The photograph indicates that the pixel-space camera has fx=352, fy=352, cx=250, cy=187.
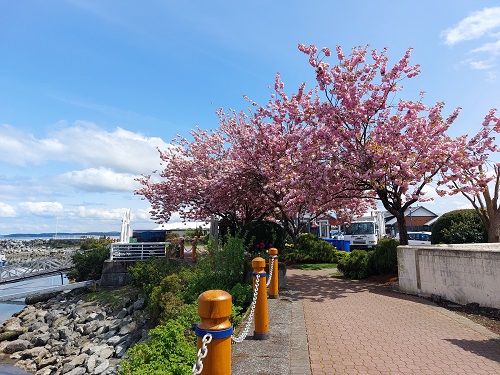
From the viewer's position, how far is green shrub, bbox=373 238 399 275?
12.5 m

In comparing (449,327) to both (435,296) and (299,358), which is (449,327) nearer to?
(435,296)

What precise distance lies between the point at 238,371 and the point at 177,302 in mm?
5093

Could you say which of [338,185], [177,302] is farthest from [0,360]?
[338,185]

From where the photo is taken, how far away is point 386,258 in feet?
41.1

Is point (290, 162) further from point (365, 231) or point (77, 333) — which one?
point (365, 231)

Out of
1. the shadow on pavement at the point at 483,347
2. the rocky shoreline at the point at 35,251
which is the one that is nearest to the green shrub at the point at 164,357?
the shadow on pavement at the point at 483,347

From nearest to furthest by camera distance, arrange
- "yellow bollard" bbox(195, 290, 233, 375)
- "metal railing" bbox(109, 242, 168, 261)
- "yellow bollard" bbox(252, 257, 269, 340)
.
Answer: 1. "yellow bollard" bbox(195, 290, 233, 375)
2. "yellow bollard" bbox(252, 257, 269, 340)
3. "metal railing" bbox(109, 242, 168, 261)

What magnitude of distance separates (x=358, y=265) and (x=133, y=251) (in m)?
13.5

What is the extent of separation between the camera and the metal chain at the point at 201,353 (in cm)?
217

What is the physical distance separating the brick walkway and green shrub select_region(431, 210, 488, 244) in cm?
571

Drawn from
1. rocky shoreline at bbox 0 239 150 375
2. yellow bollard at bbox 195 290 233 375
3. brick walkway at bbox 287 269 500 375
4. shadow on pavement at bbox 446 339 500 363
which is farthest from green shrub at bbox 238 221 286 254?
yellow bollard at bbox 195 290 233 375

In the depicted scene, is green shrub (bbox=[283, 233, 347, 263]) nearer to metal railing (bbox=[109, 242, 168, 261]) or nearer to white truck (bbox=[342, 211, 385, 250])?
metal railing (bbox=[109, 242, 168, 261])

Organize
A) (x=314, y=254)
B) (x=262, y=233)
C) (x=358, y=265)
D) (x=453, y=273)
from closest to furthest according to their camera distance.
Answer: (x=453, y=273) → (x=358, y=265) → (x=262, y=233) → (x=314, y=254)

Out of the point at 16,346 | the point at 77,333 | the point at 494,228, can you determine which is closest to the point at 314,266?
the point at 494,228
